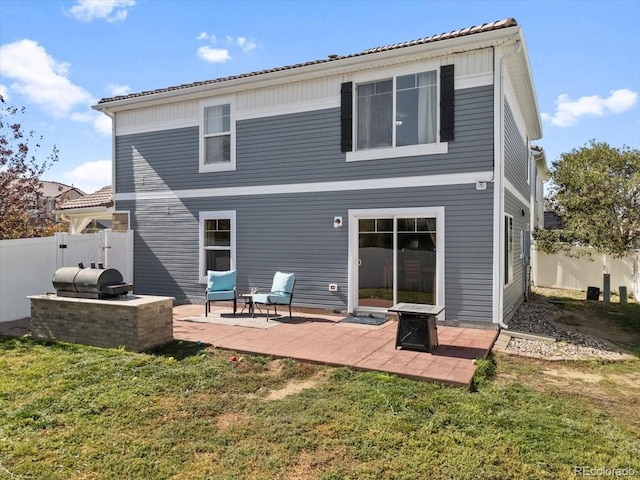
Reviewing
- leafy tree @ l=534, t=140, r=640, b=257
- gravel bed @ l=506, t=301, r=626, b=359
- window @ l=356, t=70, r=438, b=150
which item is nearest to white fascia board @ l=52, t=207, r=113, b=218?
window @ l=356, t=70, r=438, b=150

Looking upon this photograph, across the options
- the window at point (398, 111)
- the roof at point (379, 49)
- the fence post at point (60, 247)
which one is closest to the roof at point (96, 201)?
the fence post at point (60, 247)

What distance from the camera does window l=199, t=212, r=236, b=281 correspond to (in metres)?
10.3

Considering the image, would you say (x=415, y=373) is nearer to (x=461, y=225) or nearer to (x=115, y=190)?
(x=461, y=225)

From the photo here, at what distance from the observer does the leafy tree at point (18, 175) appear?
40.7ft

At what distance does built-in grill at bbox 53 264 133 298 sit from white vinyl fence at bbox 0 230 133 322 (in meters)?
2.86

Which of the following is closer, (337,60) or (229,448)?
(229,448)

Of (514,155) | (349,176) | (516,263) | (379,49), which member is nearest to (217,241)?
(349,176)

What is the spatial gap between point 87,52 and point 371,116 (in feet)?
25.5

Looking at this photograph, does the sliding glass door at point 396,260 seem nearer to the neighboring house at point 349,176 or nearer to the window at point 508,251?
the neighboring house at point 349,176

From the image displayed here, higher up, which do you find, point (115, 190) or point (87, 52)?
point (87, 52)

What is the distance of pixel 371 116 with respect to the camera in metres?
8.84

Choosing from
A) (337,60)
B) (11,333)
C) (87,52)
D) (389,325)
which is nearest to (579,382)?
(389,325)

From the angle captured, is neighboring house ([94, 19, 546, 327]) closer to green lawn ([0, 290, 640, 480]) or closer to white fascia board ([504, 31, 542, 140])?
white fascia board ([504, 31, 542, 140])

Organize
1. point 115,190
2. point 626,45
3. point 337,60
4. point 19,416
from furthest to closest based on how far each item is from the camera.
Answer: point 115,190
point 626,45
point 337,60
point 19,416
